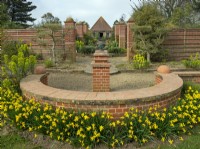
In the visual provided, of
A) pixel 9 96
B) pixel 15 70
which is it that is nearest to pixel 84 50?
pixel 15 70

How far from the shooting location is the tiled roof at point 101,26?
34250 millimetres

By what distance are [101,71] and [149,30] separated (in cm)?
650

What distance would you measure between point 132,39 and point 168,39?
6.21 ft

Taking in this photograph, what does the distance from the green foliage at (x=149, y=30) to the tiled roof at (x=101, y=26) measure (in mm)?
22664

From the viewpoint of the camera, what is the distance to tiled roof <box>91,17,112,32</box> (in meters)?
34.2

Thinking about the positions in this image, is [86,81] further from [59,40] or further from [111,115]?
[59,40]

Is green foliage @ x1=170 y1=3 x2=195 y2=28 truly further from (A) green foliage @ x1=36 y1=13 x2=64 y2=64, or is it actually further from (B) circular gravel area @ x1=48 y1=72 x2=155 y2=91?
(B) circular gravel area @ x1=48 y1=72 x2=155 y2=91

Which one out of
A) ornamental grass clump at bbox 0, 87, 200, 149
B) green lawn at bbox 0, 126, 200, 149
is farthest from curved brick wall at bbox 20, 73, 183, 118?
green lawn at bbox 0, 126, 200, 149

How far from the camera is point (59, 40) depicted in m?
13.0

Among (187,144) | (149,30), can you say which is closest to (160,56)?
(149,30)

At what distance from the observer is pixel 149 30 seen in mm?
11227

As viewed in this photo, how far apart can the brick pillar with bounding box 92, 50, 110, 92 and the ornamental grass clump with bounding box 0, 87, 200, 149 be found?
1634 millimetres

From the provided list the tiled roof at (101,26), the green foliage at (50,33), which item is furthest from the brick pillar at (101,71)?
the tiled roof at (101,26)

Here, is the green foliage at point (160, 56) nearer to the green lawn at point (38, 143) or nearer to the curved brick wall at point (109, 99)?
the curved brick wall at point (109, 99)
